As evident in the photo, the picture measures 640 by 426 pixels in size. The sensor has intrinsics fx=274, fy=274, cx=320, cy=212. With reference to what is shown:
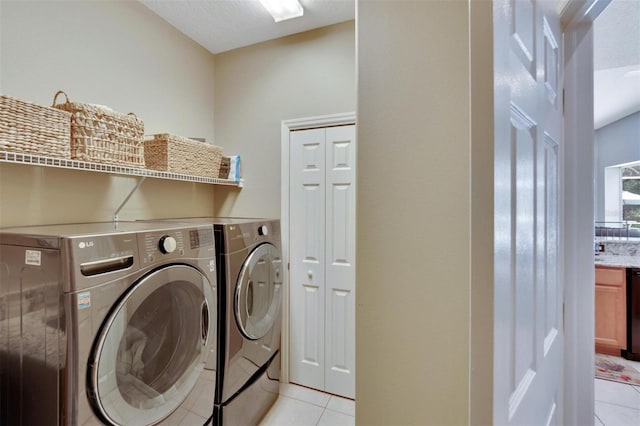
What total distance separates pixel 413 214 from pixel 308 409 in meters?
1.90

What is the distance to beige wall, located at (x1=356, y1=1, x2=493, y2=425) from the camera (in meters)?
0.57

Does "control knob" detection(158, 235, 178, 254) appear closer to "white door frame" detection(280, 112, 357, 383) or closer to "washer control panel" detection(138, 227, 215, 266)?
"washer control panel" detection(138, 227, 215, 266)

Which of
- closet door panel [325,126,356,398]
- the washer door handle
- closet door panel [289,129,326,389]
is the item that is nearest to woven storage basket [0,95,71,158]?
the washer door handle

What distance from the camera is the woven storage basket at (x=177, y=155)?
5.41 ft

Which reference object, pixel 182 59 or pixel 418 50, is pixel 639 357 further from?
pixel 182 59

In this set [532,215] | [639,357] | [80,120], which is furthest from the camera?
[639,357]

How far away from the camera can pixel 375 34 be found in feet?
2.09

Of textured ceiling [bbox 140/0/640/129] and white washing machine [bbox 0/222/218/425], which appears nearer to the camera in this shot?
white washing machine [bbox 0/222/218/425]

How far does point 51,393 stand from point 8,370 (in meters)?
0.28

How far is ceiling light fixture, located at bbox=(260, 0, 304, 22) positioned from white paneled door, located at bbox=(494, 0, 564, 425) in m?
1.48

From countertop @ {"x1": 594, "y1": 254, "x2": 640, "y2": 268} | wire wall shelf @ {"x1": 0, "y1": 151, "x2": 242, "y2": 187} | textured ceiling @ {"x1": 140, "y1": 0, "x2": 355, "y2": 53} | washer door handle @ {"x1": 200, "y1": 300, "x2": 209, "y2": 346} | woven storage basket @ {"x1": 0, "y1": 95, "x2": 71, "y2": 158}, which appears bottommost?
washer door handle @ {"x1": 200, "y1": 300, "x2": 209, "y2": 346}

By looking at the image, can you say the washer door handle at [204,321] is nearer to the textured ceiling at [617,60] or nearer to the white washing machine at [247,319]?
the white washing machine at [247,319]

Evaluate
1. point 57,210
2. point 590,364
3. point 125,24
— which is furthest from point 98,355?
point 125,24

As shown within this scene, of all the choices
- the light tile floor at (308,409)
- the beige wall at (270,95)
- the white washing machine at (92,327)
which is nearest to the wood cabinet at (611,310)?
the light tile floor at (308,409)
